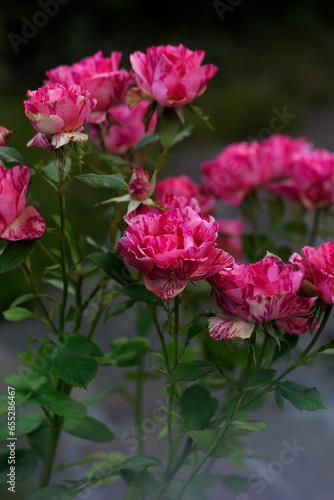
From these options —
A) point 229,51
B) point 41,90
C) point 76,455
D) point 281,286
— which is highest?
point 41,90

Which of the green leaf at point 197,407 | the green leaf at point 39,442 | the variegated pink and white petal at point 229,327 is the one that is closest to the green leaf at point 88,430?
the green leaf at point 39,442

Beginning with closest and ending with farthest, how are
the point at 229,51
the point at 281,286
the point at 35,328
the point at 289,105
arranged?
the point at 281,286 < the point at 35,328 < the point at 289,105 < the point at 229,51

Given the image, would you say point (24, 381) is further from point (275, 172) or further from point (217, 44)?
point (217, 44)

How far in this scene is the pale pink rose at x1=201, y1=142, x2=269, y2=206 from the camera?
74 centimetres

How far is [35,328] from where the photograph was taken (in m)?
1.31

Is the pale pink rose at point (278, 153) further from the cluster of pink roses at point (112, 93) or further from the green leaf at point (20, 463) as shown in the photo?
the green leaf at point (20, 463)

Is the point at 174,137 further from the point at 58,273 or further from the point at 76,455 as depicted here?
the point at 76,455

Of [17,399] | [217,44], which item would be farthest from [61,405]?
[217,44]

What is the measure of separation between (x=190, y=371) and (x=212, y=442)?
0.05m

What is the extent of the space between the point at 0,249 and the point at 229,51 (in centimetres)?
460

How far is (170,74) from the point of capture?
0.46m

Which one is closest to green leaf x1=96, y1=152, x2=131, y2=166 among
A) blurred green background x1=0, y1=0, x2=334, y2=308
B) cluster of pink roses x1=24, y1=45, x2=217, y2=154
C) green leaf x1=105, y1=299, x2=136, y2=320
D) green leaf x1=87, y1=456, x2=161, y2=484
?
cluster of pink roses x1=24, y1=45, x2=217, y2=154

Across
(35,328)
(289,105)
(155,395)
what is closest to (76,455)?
(155,395)

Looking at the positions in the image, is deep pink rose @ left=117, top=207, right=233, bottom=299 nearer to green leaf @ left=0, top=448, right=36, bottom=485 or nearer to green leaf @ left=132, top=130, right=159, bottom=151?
green leaf @ left=132, top=130, right=159, bottom=151
